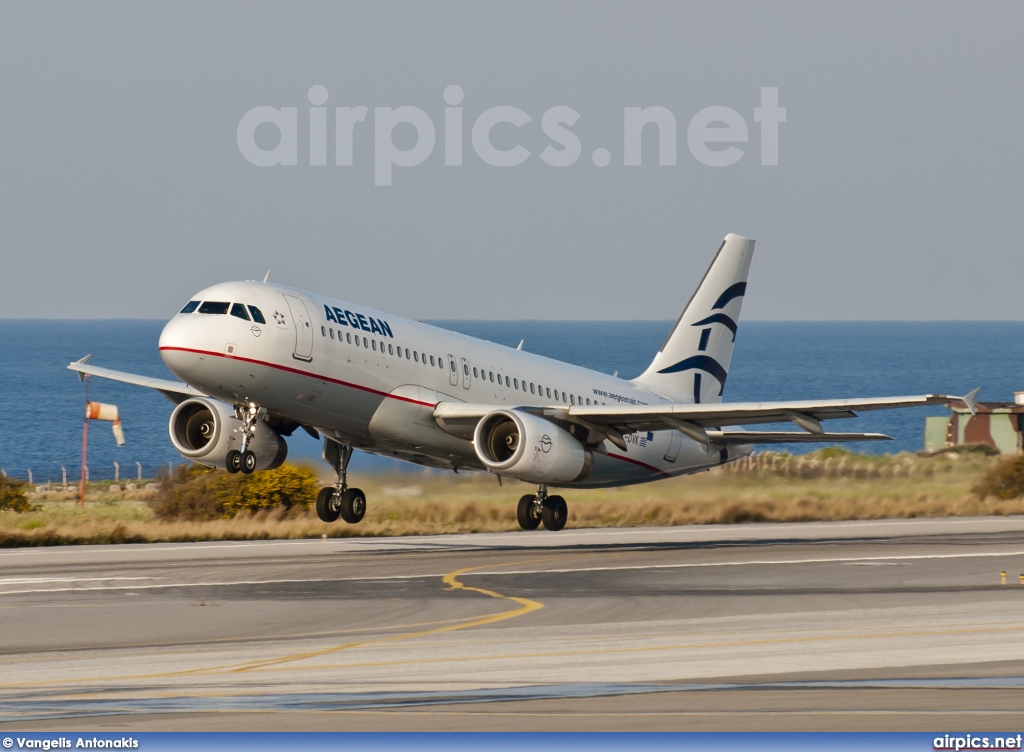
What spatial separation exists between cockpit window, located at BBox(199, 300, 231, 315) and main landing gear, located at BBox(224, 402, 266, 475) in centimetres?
265

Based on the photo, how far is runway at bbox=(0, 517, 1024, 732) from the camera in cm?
1474

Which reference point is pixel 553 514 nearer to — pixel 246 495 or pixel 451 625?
pixel 246 495

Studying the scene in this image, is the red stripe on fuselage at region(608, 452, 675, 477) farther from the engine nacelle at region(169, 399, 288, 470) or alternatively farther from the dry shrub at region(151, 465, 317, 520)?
the dry shrub at region(151, 465, 317, 520)

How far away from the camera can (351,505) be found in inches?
1565

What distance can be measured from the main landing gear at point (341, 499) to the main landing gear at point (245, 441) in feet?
12.9

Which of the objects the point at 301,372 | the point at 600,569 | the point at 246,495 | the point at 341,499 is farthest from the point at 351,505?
the point at 246,495

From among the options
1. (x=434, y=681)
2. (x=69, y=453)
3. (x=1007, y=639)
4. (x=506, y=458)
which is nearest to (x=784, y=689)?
(x=434, y=681)

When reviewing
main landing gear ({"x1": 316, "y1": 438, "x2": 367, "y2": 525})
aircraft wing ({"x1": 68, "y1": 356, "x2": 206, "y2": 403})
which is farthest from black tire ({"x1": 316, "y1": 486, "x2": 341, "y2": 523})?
aircraft wing ({"x1": 68, "y1": 356, "x2": 206, "y2": 403})

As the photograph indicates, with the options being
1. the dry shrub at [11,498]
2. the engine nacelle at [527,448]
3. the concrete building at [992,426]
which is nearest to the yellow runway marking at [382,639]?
the engine nacelle at [527,448]

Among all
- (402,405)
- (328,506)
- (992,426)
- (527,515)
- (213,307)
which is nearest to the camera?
(213,307)

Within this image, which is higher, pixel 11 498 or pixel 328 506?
pixel 11 498

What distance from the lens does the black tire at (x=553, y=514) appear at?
4062cm

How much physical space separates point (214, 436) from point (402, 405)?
189 inches

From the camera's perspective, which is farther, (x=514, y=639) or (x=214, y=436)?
(x=214, y=436)
